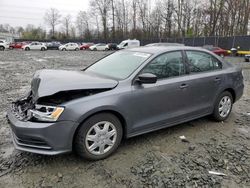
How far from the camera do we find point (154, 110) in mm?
3451

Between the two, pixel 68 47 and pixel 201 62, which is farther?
pixel 68 47

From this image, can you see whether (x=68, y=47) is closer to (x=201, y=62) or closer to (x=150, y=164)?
(x=201, y=62)

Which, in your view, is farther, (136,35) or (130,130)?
(136,35)

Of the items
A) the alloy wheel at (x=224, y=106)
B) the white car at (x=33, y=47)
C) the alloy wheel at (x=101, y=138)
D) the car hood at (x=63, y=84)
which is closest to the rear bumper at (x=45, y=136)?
the alloy wheel at (x=101, y=138)

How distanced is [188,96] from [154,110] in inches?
29.6

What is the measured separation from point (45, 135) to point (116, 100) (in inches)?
38.3

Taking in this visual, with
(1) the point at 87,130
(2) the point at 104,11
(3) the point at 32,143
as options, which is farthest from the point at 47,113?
(2) the point at 104,11

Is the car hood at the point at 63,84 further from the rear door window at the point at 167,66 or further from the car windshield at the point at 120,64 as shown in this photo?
the rear door window at the point at 167,66

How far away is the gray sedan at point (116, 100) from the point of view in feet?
8.96

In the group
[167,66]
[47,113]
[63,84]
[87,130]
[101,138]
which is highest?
[167,66]

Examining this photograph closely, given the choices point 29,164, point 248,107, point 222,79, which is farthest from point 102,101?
point 248,107

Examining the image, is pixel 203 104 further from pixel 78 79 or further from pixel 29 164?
pixel 29 164

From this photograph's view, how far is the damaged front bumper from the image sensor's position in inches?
104

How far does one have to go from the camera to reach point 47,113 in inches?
107
